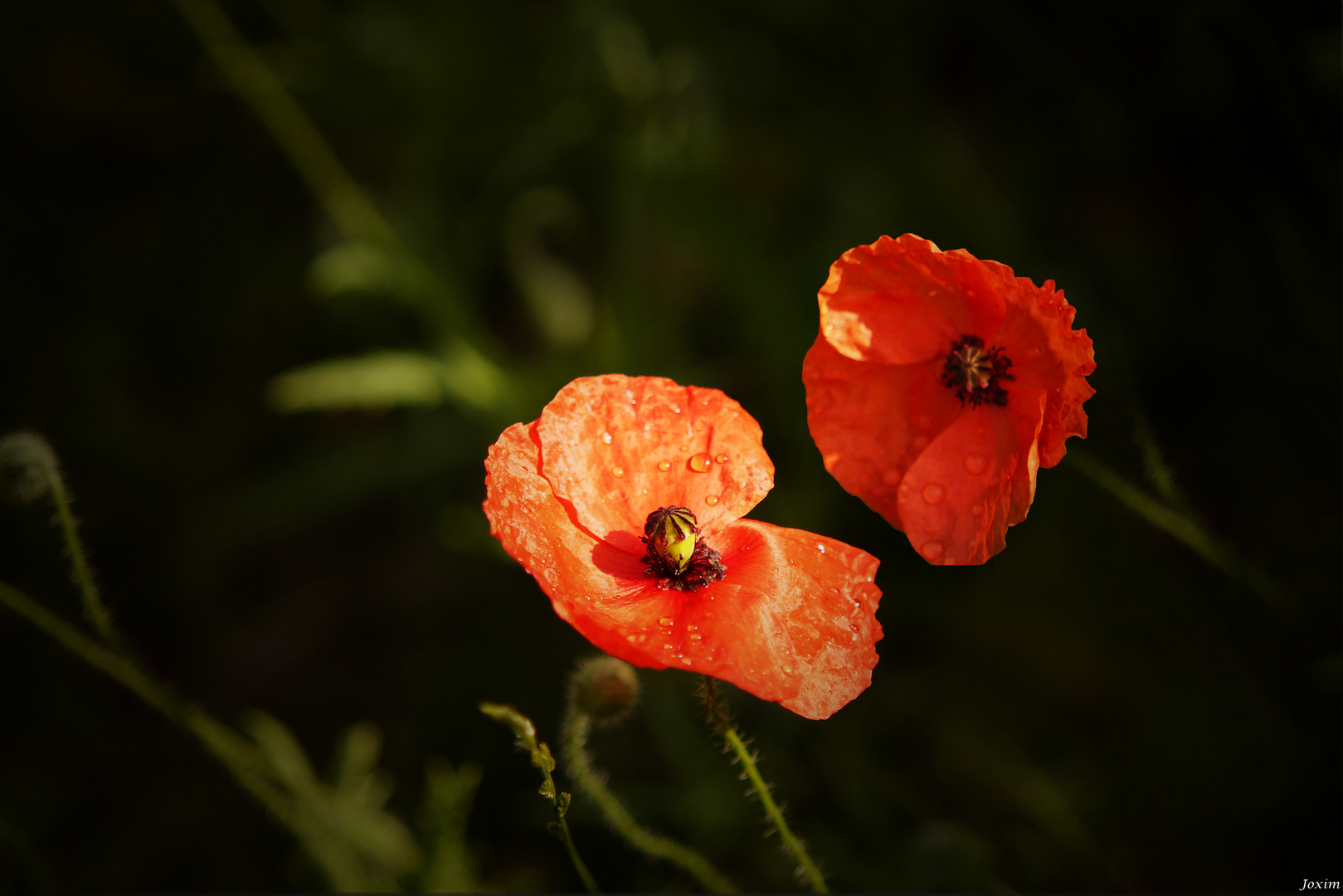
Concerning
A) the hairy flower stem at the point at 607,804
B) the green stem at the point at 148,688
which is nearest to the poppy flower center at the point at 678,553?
the hairy flower stem at the point at 607,804

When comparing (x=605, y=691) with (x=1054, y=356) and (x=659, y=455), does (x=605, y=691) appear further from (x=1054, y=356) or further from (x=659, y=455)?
(x=1054, y=356)

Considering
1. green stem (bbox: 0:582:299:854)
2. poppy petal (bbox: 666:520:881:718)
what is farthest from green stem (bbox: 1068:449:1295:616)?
green stem (bbox: 0:582:299:854)

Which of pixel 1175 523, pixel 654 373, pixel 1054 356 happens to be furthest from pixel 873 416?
pixel 654 373

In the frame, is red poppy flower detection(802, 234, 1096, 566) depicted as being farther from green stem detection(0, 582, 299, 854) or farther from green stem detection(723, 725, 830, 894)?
green stem detection(0, 582, 299, 854)

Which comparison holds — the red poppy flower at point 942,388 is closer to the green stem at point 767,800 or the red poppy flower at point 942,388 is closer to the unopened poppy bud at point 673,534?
the unopened poppy bud at point 673,534

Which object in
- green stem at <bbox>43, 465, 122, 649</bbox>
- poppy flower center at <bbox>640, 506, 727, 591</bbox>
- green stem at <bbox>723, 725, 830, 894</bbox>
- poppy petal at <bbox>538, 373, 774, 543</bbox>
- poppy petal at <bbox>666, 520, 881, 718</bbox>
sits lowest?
green stem at <bbox>723, 725, 830, 894</bbox>

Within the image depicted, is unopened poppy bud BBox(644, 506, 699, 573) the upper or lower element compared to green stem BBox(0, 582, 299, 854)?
lower

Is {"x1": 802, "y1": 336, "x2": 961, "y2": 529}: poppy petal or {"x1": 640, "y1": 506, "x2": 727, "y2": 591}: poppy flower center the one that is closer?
{"x1": 640, "y1": 506, "x2": 727, "y2": 591}: poppy flower center
